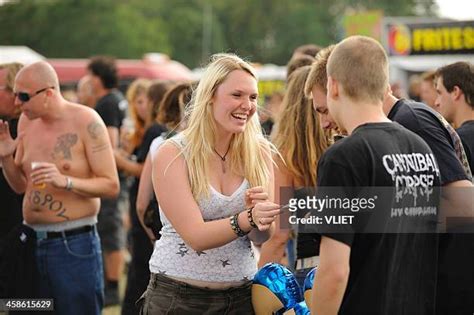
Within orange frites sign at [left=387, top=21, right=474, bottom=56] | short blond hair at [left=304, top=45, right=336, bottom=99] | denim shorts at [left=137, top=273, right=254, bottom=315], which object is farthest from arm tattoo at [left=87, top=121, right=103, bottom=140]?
orange frites sign at [left=387, top=21, right=474, bottom=56]

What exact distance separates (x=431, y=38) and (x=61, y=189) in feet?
67.7

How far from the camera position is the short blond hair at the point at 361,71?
3.38 meters

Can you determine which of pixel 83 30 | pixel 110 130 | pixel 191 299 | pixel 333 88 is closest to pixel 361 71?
pixel 333 88

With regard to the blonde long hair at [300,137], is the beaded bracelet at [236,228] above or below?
below

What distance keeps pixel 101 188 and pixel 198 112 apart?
66.8 inches

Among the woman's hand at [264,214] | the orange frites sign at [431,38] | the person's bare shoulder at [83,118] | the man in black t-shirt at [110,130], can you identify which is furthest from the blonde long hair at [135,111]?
the orange frites sign at [431,38]

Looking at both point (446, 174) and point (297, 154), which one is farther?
point (297, 154)

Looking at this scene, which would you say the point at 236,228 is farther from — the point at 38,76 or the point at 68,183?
the point at 38,76

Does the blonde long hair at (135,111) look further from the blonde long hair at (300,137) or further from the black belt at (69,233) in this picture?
the blonde long hair at (300,137)

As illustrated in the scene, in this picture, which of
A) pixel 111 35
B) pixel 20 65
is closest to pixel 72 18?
pixel 111 35

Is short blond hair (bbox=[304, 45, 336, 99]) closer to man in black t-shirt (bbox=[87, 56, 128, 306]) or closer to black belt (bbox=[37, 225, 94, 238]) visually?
black belt (bbox=[37, 225, 94, 238])

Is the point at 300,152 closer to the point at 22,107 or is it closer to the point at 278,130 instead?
the point at 278,130

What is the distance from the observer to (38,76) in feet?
19.3

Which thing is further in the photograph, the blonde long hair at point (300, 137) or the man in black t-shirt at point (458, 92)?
the man in black t-shirt at point (458, 92)
